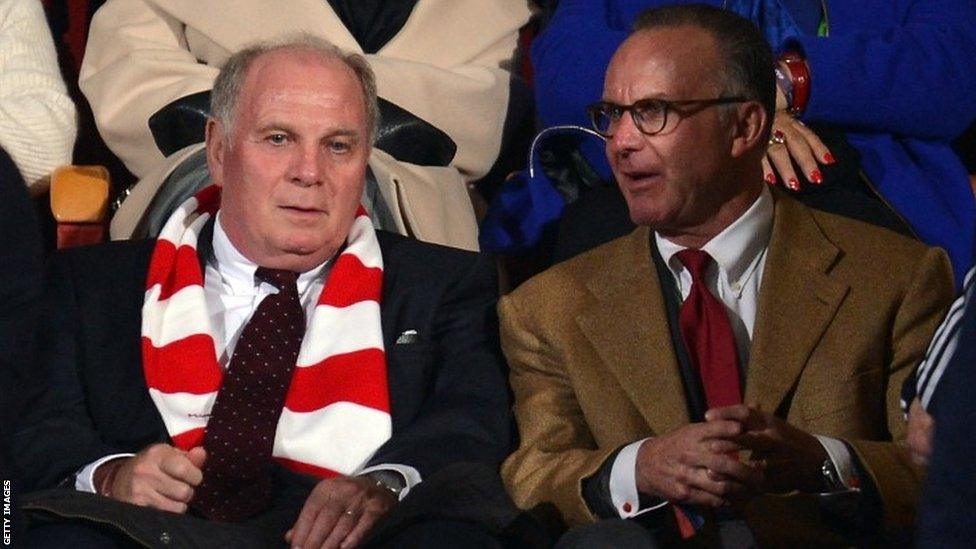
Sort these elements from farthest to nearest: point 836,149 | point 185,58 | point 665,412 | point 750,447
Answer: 1. point 185,58
2. point 836,149
3. point 665,412
4. point 750,447

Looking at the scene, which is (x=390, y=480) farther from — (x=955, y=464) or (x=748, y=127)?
(x=955, y=464)

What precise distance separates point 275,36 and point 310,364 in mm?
928

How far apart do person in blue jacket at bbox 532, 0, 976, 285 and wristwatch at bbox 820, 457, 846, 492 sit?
0.75 meters

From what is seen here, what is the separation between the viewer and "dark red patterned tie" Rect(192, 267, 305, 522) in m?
2.81

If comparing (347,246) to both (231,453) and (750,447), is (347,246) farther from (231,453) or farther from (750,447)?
(750,447)

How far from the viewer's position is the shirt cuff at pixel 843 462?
265 centimetres

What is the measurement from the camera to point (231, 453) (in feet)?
9.39

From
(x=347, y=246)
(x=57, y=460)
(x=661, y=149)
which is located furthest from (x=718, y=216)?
(x=57, y=460)

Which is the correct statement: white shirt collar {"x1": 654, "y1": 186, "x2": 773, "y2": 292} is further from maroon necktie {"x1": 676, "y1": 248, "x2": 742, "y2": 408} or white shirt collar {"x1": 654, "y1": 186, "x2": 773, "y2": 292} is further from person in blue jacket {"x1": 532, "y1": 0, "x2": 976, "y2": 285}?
person in blue jacket {"x1": 532, "y1": 0, "x2": 976, "y2": 285}

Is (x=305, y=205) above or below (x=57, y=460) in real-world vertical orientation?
above

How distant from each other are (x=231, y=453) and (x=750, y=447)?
32.7 inches

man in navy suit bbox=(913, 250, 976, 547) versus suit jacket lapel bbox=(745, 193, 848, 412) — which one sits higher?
man in navy suit bbox=(913, 250, 976, 547)

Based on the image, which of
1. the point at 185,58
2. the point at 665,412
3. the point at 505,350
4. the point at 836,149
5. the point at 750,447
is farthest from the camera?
the point at 185,58

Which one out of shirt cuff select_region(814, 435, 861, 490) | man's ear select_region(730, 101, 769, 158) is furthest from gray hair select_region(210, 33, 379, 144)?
shirt cuff select_region(814, 435, 861, 490)
